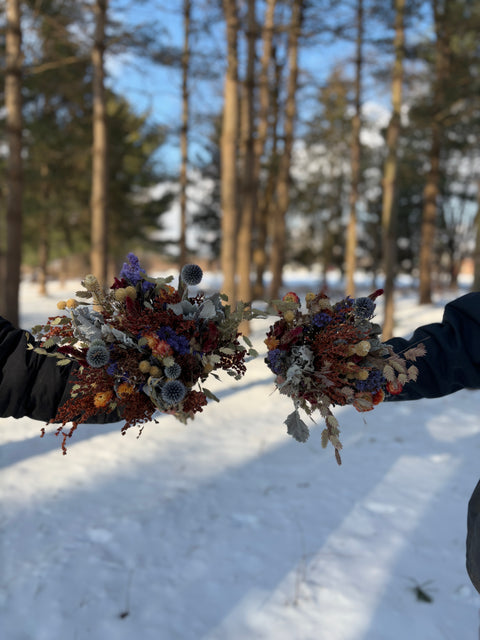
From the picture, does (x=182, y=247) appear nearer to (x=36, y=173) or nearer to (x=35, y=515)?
(x=36, y=173)

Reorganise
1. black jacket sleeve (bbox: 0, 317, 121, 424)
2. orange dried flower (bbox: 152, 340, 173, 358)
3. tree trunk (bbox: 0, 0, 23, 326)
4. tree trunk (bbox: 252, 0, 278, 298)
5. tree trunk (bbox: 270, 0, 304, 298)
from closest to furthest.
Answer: orange dried flower (bbox: 152, 340, 173, 358), black jacket sleeve (bbox: 0, 317, 121, 424), tree trunk (bbox: 0, 0, 23, 326), tree trunk (bbox: 252, 0, 278, 298), tree trunk (bbox: 270, 0, 304, 298)

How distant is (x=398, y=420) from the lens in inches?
208

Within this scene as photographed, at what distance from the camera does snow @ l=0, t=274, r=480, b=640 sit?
2.33 meters

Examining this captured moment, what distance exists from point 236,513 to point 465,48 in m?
11.7

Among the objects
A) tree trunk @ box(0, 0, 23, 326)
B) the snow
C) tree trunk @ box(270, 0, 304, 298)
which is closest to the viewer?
the snow

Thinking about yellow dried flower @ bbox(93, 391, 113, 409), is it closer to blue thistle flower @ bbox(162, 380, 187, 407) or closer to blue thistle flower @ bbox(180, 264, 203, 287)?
blue thistle flower @ bbox(162, 380, 187, 407)

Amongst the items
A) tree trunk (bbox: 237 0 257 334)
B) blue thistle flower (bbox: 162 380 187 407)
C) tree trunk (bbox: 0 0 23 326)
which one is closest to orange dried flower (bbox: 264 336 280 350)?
blue thistle flower (bbox: 162 380 187 407)

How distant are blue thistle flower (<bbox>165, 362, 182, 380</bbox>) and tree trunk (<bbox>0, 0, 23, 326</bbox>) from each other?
735 cm

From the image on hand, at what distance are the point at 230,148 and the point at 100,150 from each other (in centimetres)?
266

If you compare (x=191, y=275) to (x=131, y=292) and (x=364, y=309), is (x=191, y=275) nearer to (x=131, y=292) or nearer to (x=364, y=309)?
(x=131, y=292)

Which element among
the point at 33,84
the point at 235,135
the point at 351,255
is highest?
the point at 33,84

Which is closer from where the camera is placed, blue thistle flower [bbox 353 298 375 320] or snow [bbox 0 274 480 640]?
blue thistle flower [bbox 353 298 375 320]

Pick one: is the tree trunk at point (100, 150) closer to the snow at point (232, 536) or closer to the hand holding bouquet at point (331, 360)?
the snow at point (232, 536)

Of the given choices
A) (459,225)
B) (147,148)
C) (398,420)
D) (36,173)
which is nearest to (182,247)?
(36,173)
